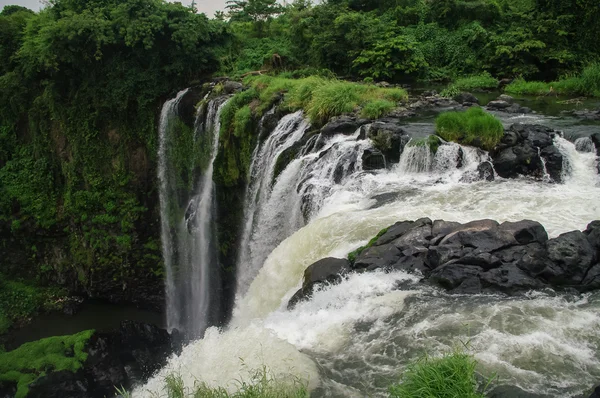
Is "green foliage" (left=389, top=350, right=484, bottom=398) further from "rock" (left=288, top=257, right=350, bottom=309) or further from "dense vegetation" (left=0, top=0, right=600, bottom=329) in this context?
"dense vegetation" (left=0, top=0, right=600, bottom=329)

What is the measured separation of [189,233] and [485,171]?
34.7ft

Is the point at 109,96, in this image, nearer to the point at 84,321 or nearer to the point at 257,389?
the point at 84,321

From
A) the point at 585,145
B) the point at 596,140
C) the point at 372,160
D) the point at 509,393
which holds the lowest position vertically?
the point at 509,393

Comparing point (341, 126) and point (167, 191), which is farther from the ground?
point (341, 126)

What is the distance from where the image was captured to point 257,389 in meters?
4.25

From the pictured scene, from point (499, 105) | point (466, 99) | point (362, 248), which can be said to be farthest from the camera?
point (466, 99)

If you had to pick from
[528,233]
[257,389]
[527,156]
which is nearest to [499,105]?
[527,156]

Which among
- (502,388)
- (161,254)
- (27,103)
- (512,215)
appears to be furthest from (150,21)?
(502,388)

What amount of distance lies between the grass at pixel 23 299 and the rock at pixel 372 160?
1372 centimetres

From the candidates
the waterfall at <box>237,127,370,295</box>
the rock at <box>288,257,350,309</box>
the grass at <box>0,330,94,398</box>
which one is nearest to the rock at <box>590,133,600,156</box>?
the waterfall at <box>237,127,370,295</box>

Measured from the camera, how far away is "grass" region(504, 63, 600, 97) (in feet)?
52.7

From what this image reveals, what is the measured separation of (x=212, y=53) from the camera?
19281 millimetres

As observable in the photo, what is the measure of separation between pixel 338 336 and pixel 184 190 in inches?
522

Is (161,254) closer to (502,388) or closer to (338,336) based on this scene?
(338,336)
